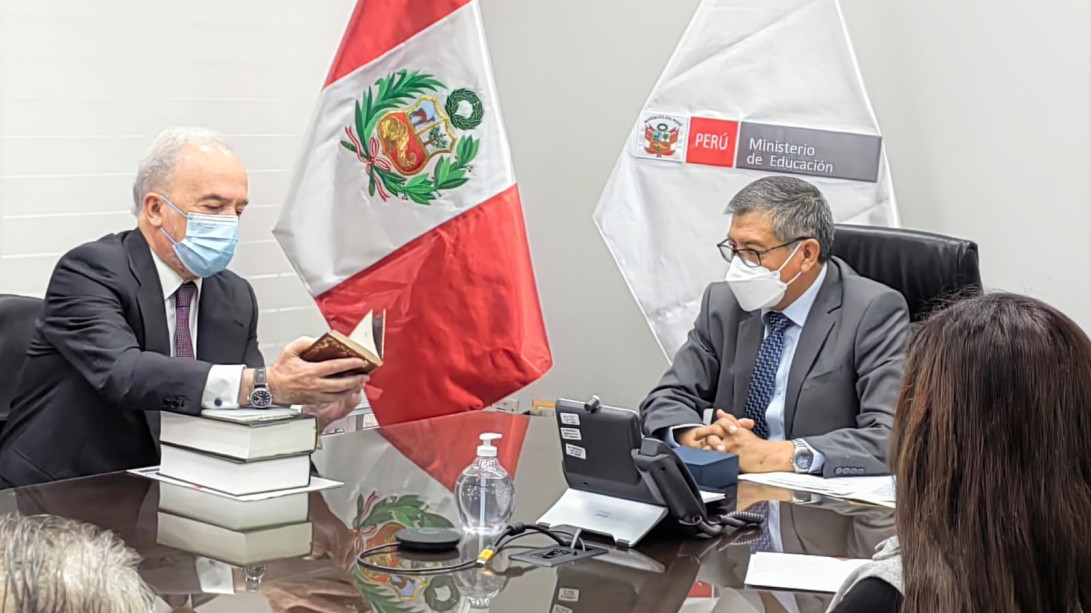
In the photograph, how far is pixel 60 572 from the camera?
0.68m

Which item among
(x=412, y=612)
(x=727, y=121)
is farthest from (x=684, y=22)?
(x=412, y=612)

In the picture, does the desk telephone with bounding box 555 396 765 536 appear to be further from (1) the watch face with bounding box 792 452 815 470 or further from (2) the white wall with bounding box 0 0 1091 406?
(2) the white wall with bounding box 0 0 1091 406

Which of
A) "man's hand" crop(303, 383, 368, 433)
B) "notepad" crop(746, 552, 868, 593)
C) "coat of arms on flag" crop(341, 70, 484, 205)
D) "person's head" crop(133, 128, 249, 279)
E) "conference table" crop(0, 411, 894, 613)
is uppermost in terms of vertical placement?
"coat of arms on flag" crop(341, 70, 484, 205)

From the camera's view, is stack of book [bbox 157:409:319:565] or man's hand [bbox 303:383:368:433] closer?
stack of book [bbox 157:409:319:565]

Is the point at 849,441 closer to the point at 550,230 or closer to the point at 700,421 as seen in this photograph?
the point at 700,421

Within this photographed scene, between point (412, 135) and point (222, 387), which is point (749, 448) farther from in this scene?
point (412, 135)

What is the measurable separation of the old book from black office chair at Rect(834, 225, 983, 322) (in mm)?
1529

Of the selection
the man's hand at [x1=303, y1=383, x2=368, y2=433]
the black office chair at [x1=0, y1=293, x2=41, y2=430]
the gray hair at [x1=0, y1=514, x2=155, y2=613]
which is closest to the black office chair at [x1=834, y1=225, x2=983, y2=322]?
the man's hand at [x1=303, y1=383, x2=368, y2=433]

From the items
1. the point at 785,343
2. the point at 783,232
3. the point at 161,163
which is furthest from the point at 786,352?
the point at 161,163

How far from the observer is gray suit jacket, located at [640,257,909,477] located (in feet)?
9.54

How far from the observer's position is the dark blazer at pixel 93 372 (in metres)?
2.67

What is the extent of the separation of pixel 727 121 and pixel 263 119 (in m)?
1.42

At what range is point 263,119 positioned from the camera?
13.0 feet

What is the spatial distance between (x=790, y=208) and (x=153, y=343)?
153cm
